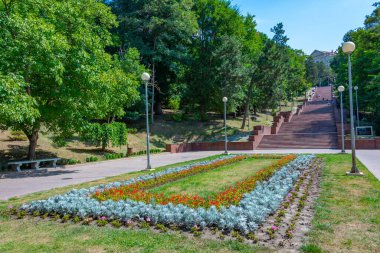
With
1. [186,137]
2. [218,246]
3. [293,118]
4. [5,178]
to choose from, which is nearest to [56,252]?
[218,246]

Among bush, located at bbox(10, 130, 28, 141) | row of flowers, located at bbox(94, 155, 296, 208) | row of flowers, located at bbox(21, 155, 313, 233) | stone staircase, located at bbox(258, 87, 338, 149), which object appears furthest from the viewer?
stone staircase, located at bbox(258, 87, 338, 149)

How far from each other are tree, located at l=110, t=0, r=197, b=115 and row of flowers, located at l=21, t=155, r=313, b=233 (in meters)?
25.7

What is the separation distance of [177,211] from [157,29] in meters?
28.4

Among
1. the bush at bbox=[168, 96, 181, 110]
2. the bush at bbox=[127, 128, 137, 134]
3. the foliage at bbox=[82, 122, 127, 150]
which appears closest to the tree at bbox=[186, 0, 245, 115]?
the bush at bbox=[168, 96, 181, 110]

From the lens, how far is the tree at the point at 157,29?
31031 mm

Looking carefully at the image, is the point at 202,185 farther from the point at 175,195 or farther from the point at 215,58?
A: the point at 215,58

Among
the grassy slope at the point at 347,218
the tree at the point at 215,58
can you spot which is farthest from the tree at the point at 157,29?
the grassy slope at the point at 347,218

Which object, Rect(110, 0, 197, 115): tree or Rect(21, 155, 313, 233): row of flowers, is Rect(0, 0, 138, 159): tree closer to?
Rect(21, 155, 313, 233): row of flowers

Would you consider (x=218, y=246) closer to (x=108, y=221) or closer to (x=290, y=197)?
(x=108, y=221)

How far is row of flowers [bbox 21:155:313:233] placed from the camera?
17.0 ft

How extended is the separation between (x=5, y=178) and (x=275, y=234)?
12.4m

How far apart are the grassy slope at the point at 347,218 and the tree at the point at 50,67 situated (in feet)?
34.7

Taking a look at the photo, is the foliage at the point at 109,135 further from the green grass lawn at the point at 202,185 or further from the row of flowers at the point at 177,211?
the row of flowers at the point at 177,211

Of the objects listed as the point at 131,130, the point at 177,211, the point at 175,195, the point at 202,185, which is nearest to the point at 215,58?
the point at 131,130
